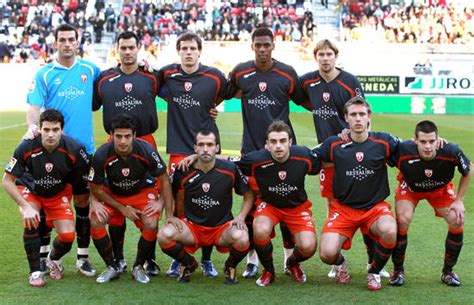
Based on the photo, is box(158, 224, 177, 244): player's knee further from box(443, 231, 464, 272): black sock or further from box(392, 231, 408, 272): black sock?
box(443, 231, 464, 272): black sock

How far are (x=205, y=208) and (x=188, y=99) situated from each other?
1037 millimetres

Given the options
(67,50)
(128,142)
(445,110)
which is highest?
(67,50)

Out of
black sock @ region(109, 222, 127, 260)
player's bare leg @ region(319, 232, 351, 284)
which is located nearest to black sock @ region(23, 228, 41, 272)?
black sock @ region(109, 222, 127, 260)

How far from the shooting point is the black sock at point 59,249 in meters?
6.56

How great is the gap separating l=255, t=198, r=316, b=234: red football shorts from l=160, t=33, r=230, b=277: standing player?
2.78ft

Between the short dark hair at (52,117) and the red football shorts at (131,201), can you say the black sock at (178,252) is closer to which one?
the red football shorts at (131,201)

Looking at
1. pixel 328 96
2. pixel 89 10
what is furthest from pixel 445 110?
pixel 328 96

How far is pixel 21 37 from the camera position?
32906mm

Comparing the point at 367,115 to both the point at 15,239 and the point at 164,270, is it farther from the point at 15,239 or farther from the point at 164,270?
the point at 15,239

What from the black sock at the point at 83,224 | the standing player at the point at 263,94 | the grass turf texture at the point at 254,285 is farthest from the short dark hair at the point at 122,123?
the grass turf texture at the point at 254,285

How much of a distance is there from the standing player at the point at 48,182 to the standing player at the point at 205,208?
868mm

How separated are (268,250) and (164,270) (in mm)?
1084

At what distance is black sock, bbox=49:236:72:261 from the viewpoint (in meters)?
6.56

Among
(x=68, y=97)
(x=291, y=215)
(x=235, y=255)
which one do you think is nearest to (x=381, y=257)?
(x=291, y=215)
